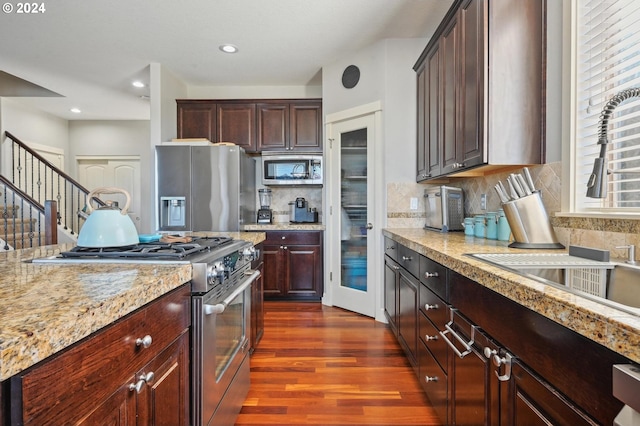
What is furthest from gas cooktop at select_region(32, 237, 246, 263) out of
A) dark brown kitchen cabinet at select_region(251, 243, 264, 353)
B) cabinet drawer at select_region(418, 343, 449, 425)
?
cabinet drawer at select_region(418, 343, 449, 425)

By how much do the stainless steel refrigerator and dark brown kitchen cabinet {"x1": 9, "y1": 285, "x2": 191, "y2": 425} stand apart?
8.53 feet

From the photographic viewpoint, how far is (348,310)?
3.50 meters

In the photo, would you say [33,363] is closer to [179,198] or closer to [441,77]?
[441,77]

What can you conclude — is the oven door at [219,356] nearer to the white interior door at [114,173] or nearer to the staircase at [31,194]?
the staircase at [31,194]

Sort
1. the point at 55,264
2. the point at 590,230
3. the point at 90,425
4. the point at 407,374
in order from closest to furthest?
the point at 90,425 < the point at 55,264 < the point at 590,230 < the point at 407,374

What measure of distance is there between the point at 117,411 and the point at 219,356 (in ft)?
2.09

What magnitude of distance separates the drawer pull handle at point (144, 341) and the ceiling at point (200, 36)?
8.56ft

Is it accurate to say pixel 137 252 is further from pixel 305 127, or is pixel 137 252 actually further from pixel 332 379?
pixel 305 127

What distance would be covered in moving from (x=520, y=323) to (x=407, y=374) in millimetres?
1474

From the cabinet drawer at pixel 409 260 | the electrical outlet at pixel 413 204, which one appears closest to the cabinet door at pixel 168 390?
the cabinet drawer at pixel 409 260

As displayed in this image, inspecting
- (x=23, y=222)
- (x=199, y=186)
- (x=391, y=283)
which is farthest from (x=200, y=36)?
(x=23, y=222)

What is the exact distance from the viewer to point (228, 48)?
3379 millimetres

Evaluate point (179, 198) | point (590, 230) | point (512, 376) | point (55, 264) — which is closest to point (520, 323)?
point (512, 376)

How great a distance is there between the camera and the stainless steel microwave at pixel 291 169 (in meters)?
4.03
